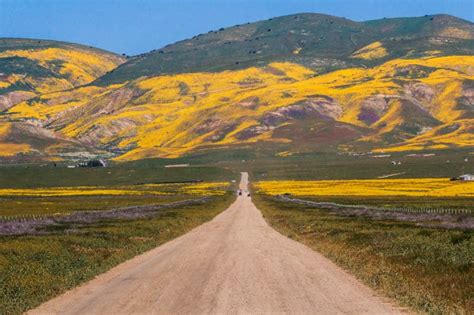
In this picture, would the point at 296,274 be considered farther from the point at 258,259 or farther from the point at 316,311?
the point at 316,311

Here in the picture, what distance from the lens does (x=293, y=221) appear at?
75125 millimetres

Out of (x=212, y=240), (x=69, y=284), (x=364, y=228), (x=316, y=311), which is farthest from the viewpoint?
(x=364, y=228)

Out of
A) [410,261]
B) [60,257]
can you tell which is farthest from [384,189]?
[60,257]

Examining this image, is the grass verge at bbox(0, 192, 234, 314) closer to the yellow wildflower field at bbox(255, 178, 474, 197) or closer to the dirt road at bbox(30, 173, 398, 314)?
the dirt road at bbox(30, 173, 398, 314)

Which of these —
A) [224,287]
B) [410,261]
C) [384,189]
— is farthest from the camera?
[384,189]

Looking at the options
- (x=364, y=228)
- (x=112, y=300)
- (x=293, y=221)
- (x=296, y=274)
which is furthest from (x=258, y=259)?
(x=293, y=221)

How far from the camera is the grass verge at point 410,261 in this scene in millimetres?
26234

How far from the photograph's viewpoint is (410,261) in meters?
35.8

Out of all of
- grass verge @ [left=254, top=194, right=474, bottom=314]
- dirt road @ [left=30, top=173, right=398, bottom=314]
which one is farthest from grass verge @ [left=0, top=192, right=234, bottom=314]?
grass verge @ [left=254, top=194, right=474, bottom=314]

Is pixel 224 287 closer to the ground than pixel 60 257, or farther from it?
closer to the ground

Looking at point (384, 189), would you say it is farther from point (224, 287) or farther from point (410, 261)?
point (224, 287)

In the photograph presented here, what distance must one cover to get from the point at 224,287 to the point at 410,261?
11708 millimetres

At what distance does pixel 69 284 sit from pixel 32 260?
21.5 feet

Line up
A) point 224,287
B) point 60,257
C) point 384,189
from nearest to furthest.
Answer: point 224,287 < point 60,257 < point 384,189
